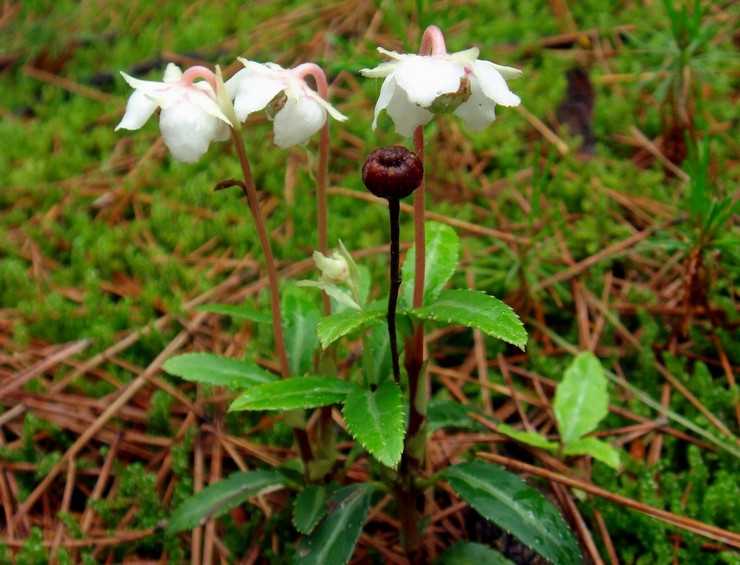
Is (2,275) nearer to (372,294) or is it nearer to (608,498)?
(372,294)

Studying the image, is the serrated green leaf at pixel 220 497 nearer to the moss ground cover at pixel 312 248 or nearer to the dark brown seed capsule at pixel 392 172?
the moss ground cover at pixel 312 248

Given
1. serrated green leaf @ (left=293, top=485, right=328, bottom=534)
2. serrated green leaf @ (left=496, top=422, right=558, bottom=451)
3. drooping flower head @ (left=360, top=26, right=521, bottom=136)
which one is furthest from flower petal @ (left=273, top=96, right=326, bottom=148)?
serrated green leaf @ (left=496, top=422, right=558, bottom=451)

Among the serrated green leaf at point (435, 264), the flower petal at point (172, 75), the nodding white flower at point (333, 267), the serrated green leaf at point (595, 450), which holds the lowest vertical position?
the serrated green leaf at point (595, 450)

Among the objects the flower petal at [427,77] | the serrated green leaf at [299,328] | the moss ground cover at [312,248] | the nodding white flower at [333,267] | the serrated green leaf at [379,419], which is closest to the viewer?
the flower petal at [427,77]

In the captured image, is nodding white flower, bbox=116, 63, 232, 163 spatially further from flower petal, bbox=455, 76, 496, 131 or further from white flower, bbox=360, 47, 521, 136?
flower petal, bbox=455, 76, 496, 131

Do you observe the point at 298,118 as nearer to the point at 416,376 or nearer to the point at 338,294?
the point at 338,294

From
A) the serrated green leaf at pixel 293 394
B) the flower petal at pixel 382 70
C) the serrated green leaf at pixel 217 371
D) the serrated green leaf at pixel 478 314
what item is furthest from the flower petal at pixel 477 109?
the serrated green leaf at pixel 217 371
